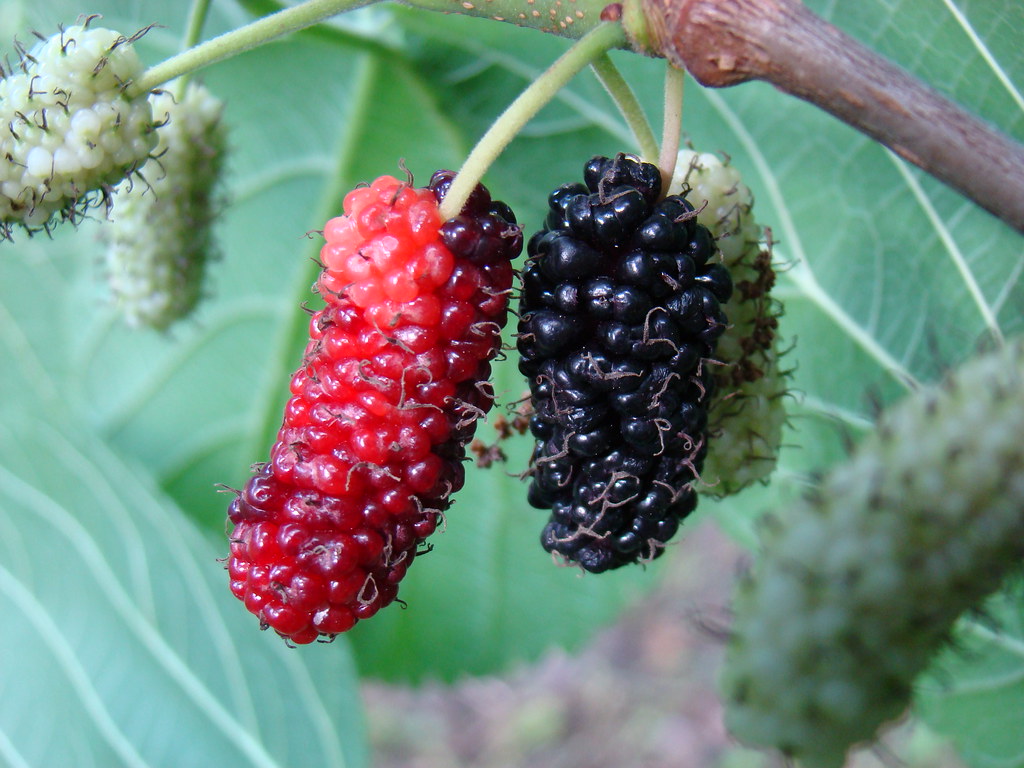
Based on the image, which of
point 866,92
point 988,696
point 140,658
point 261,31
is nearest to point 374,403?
point 261,31

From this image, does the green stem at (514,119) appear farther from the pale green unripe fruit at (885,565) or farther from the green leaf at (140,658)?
the green leaf at (140,658)

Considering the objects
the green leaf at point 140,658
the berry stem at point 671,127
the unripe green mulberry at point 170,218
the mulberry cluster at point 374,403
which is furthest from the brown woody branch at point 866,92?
the green leaf at point 140,658

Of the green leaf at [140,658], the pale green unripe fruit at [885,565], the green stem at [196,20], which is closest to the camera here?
the pale green unripe fruit at [885,565]

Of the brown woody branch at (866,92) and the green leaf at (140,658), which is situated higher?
the brown woody branch at (866,92)

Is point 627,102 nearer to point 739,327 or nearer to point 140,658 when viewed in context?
point 739,327

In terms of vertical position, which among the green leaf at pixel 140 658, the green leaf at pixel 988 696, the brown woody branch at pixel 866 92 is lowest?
the green leaf at pixel 140 658

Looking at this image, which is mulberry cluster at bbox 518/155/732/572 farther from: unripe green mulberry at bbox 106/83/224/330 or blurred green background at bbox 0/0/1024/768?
unripe green mulberry at bbox 106/83/224/330
